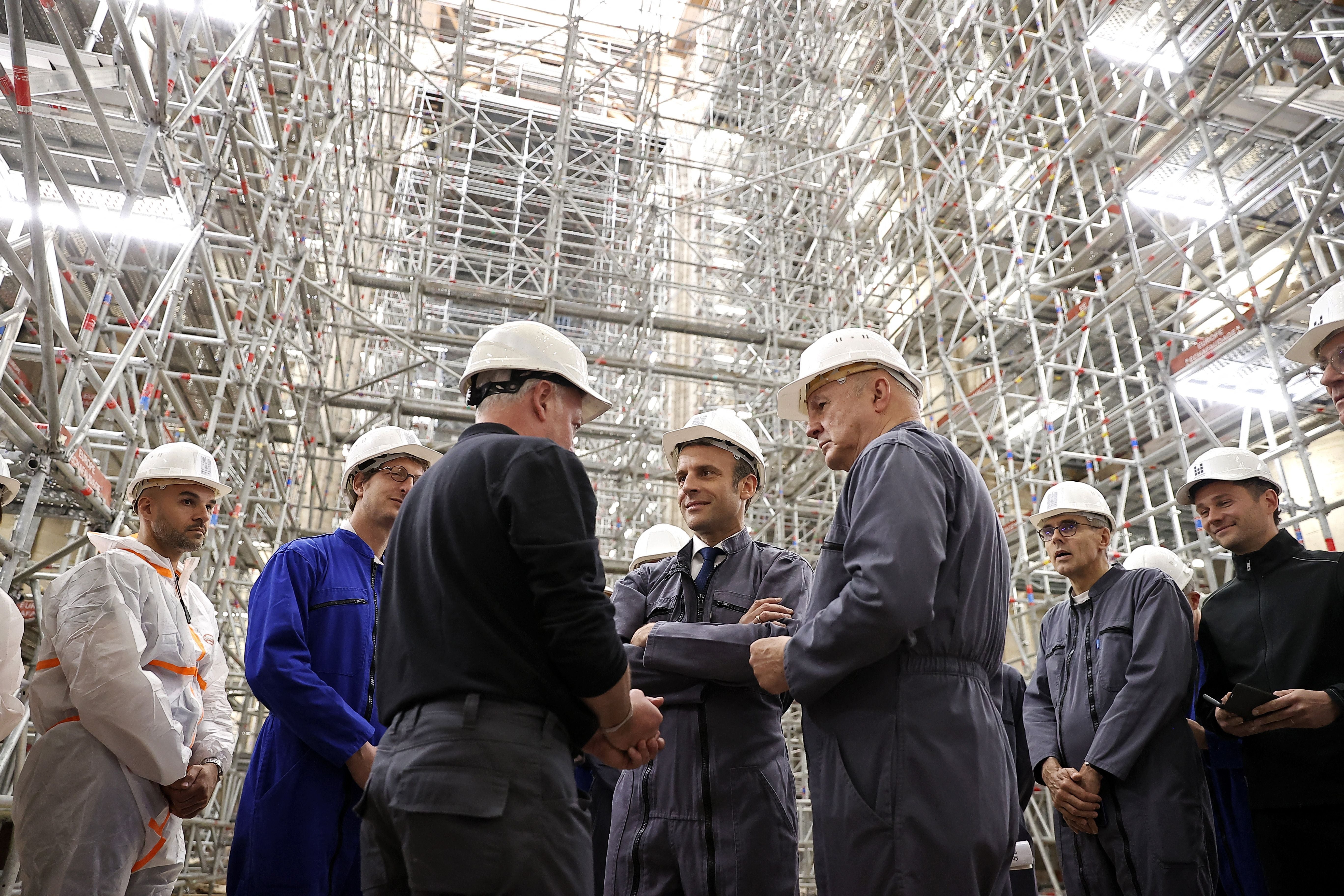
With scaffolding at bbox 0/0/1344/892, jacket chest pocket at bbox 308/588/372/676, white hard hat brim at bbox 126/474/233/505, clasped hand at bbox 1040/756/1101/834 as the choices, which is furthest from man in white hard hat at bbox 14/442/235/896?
clasped hand at bbox 1040/756/1101/834

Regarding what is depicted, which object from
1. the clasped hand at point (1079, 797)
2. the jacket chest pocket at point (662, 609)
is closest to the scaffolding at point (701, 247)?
the jacket chest pocket at point (662, 609)

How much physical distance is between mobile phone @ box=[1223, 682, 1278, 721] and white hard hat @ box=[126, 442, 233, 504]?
12.6ft

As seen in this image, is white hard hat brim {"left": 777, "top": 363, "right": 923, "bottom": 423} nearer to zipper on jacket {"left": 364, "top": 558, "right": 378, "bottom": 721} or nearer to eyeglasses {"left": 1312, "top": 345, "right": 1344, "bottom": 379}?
zipper on jacket {"left": 364, "top": 558, "right": 378, "bottom": 721}

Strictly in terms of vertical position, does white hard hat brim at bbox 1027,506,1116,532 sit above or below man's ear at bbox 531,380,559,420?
above

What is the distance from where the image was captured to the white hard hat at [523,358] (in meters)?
2.31

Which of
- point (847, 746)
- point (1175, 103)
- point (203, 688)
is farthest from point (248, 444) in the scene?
point (1175, 103)

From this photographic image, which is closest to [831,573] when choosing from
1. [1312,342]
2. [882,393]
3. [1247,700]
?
[882,393]

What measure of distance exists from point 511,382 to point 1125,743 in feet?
8.47

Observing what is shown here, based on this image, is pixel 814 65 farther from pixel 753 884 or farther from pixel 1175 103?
pixel 753 884

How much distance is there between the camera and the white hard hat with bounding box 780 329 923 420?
2.60 metres

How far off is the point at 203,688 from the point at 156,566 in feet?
1.75

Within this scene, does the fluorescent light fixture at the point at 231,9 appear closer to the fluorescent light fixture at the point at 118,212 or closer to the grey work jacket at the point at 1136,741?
the fluorescent light fixture at the point at 118,212

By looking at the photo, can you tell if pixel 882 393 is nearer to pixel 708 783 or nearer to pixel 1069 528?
pixel 708 783

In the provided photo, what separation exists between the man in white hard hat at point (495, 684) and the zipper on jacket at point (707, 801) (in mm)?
601
